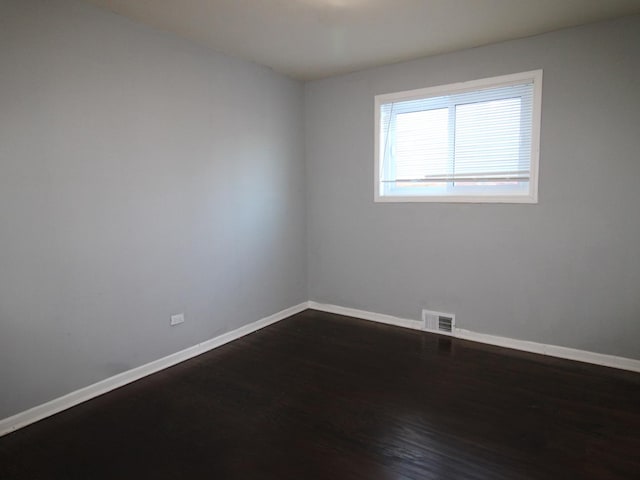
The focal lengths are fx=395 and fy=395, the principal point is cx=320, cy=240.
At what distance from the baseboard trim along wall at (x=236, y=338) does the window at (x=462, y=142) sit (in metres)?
1.22

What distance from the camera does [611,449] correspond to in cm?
209

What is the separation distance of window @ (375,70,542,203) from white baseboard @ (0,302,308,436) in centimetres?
197

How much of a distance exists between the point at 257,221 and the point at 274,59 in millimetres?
1499

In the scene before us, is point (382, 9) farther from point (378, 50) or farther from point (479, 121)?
point (479, 121)

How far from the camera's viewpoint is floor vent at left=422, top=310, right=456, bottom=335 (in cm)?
369

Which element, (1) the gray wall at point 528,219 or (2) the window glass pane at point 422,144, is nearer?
(1) the gray wall at point 528,219

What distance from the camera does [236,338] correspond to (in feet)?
12.1

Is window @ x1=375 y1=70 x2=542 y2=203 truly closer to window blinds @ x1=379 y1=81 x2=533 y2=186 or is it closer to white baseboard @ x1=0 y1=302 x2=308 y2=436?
window blinds @ x1=379 y1=81 x2=533 y2=186

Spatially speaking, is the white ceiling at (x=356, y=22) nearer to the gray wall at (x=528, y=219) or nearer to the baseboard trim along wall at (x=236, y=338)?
the gray wall at (x=528, y=219)

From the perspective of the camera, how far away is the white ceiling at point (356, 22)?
250 centimetres

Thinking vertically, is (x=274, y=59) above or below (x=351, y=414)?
above

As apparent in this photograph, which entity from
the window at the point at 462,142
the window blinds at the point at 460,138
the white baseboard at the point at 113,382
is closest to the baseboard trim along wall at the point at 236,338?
the white baseboard at the point at 113,382

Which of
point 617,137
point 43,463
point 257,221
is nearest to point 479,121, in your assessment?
point 617,137

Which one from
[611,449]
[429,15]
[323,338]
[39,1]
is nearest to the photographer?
[611,449]
